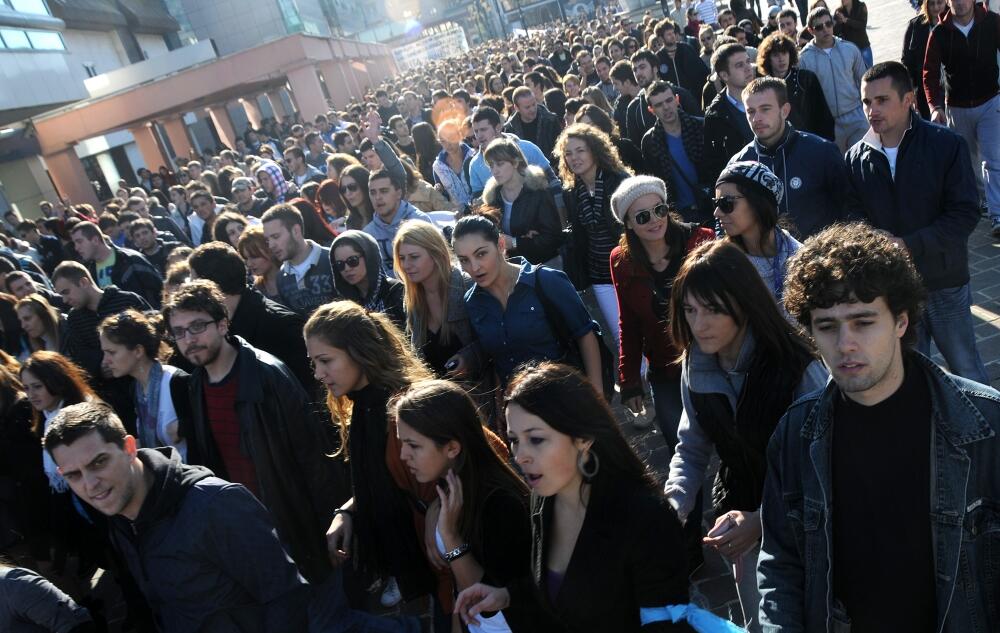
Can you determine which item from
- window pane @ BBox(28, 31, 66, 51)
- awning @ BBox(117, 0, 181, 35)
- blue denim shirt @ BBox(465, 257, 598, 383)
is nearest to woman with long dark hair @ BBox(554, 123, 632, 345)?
blue denim shirt @ BBox(465, 257, 598, 383)

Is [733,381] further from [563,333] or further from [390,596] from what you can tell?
[390,596]

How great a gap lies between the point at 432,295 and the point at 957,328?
9.64 feet

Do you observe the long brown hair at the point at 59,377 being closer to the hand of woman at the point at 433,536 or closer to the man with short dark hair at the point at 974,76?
the hand of woman at the point at 433,536

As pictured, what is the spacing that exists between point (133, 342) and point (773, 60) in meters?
5.78

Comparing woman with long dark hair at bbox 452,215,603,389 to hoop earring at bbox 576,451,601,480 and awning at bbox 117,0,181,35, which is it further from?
awning at bbox 117,0,181,35

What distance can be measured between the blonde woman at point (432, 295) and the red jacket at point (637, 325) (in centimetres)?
90

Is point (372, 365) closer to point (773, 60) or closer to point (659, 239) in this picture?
point (659, 239)

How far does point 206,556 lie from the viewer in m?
3.17

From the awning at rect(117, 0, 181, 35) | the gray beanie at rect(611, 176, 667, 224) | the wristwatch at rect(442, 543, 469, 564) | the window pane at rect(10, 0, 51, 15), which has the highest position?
the awning at rect(117, 0, 181, 35)

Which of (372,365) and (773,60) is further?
(773,60)

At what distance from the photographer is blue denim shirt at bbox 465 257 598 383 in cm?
400

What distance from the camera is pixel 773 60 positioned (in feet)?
22.0

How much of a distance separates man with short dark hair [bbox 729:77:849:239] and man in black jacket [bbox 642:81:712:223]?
2.04 metres

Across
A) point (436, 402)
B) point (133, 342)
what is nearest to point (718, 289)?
point (436, 402)
